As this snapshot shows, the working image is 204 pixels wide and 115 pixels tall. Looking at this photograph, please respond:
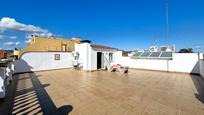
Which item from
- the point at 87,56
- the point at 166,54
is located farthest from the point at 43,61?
the point at 166,54

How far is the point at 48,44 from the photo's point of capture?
1720 centimetres

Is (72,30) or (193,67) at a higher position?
(72,30)

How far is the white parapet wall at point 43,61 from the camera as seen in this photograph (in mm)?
10094

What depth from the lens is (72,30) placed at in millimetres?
A: 23453

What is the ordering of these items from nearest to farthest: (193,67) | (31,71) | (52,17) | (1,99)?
1. (1,99)
2. (193,67)
3. (31,71)
4. (52,17)

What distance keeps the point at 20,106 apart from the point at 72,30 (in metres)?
21.6

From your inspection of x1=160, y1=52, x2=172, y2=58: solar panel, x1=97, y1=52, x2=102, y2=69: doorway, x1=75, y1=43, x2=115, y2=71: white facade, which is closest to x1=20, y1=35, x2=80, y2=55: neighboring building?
x1=75, y1=43, x2=115, y2=71: white facade

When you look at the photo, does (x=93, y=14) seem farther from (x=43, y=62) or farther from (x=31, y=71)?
(x=31, y=71)

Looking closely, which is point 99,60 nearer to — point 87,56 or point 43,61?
point 87,56

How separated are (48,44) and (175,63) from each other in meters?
16.5

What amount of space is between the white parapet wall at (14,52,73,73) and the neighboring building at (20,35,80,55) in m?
5.50

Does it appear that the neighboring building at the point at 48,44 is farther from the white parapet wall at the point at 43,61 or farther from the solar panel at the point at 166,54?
the solar panel at the point at 166,54

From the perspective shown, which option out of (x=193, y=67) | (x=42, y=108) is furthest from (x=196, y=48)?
(x=42, y=108)

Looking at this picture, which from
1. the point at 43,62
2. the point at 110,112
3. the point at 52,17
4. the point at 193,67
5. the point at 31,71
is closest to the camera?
the point at 110,112
